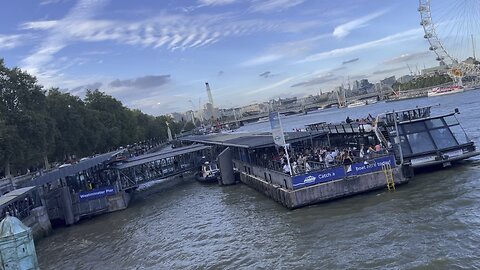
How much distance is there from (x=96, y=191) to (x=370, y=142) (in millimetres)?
25552

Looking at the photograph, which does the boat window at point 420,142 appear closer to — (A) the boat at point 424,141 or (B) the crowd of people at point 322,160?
(A) the boat at point 424,141

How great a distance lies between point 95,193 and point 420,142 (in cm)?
2917

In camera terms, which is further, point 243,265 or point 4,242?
→ point 243,265

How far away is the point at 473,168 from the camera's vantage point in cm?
3231

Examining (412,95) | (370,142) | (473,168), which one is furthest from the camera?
(412,95)

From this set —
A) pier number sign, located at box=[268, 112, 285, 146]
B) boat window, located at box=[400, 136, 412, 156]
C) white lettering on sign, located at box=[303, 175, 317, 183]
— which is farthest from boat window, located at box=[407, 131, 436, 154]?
pier number sign, located at box=[268, 112, 285, 146]

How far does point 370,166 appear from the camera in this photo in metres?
30.3

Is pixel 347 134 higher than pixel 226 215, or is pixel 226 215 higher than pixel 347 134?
pixel 347 134

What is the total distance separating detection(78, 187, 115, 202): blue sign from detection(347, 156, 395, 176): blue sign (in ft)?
79.9

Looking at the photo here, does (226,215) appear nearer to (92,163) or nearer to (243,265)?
(243,265)

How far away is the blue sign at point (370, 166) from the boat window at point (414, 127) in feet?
18.3

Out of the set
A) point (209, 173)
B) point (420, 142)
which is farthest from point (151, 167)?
point (420, 142)

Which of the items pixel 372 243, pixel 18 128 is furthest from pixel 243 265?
pixel 18 128

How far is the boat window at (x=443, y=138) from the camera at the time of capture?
113ft
